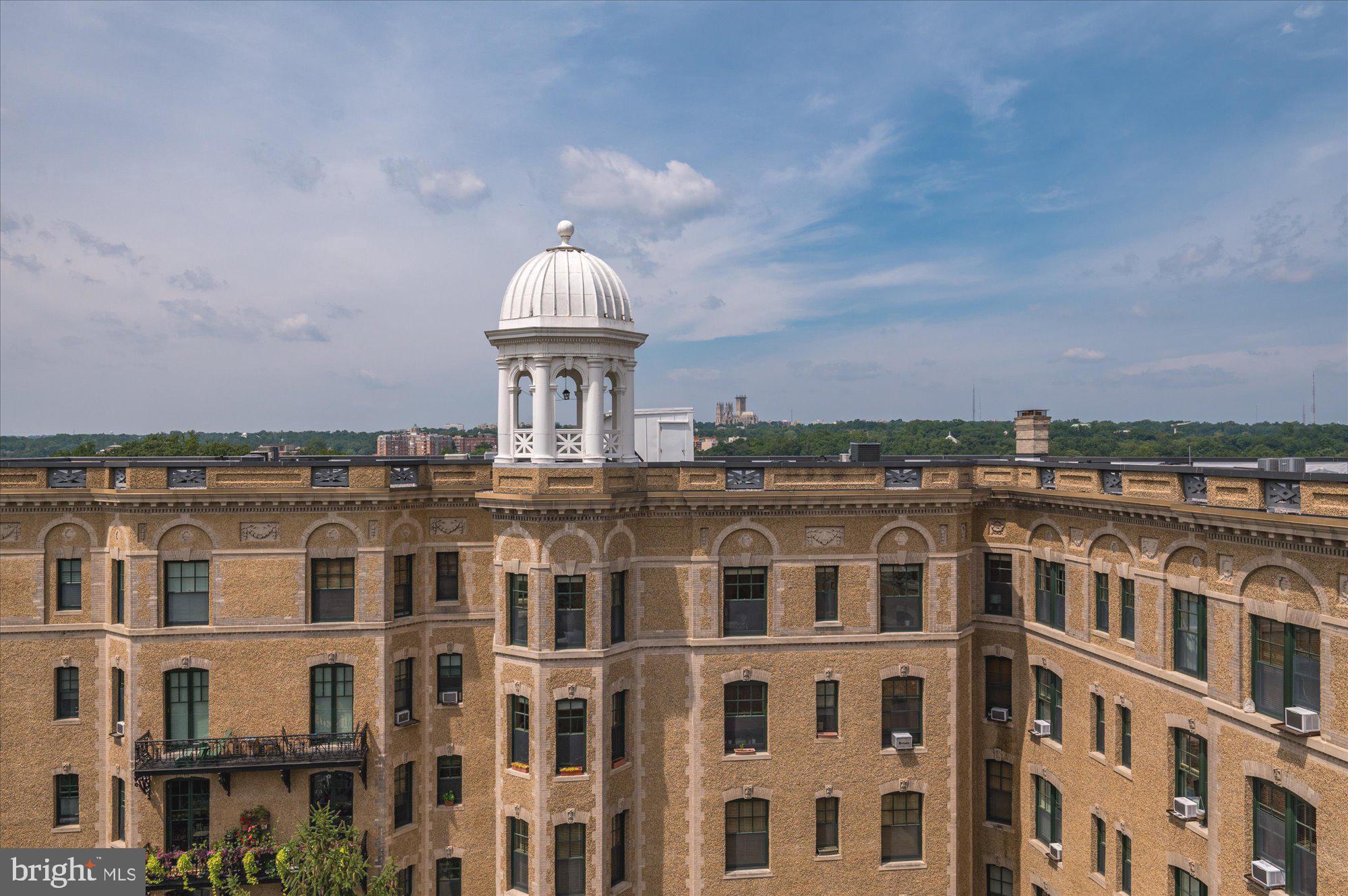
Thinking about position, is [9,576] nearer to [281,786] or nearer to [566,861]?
[281,786]

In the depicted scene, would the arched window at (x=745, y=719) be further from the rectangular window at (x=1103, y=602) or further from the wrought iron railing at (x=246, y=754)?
the wrought iron railing at (x=246, y=754)

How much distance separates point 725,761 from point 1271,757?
53.3 feet

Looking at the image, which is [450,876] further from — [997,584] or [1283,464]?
[1283,464]

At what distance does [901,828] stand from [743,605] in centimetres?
1029

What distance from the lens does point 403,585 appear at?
29.2 metres

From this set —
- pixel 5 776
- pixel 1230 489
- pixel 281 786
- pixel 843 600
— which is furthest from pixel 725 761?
pixel 5 776

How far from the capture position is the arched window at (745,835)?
2845 cm

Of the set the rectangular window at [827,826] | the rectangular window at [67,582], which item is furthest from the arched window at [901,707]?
the rectangular window at [67,582]

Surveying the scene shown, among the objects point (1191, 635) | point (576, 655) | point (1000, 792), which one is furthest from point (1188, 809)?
point (576, 655)

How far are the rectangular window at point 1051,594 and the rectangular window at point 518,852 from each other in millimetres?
19848

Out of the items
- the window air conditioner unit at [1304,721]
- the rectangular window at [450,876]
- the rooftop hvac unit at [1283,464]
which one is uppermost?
the rooftop hvac unit at [1283,464]

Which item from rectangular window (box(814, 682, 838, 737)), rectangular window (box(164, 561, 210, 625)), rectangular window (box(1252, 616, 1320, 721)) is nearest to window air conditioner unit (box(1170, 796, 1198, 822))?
rectangular window (box(1252, 616, 1320, 721))

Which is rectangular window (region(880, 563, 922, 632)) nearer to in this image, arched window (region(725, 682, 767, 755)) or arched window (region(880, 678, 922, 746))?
arched window (region(880, 678, 922, 746))

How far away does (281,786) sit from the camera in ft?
91.4
